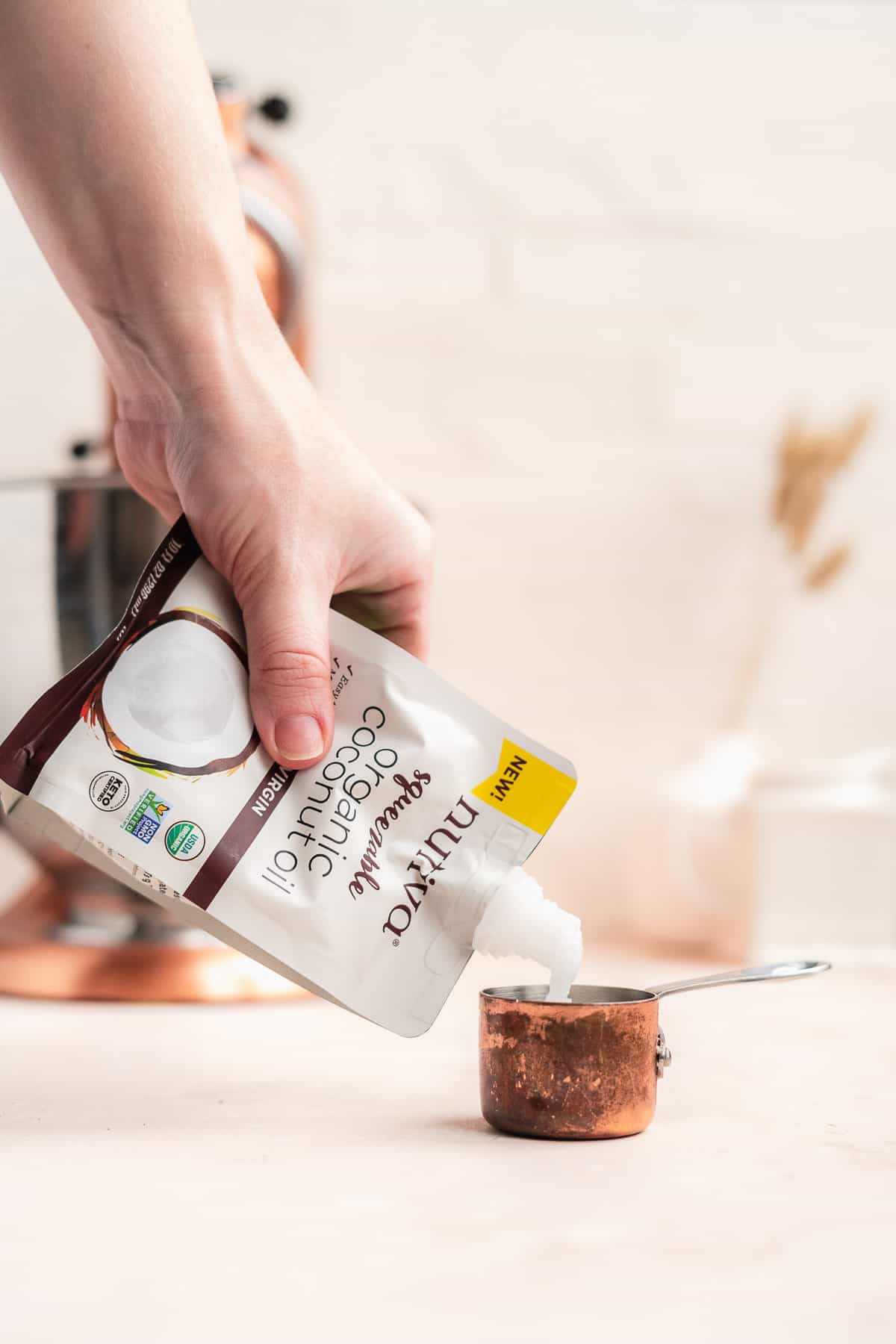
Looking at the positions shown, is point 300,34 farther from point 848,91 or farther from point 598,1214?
point 598,1214

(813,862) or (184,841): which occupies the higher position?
(184,841)

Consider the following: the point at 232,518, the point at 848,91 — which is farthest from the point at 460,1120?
the point at 848,91

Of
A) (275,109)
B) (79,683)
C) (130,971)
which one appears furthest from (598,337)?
→ (79,683)

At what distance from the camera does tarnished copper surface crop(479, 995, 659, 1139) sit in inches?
19.3

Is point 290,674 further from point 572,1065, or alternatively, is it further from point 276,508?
point 572,1065

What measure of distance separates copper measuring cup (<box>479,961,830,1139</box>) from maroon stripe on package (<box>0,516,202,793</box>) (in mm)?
193

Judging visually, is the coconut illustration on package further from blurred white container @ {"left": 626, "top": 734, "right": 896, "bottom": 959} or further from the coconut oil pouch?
blurred white container @ {"left": 626, "top": 734, "right": 896, "bottom": 959}

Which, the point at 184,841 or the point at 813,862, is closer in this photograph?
the point at 184,841

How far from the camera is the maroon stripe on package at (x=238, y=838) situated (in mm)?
504

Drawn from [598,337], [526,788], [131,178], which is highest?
[131,178]

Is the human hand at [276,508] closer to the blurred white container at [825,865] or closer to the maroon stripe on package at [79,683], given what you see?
the maroon stripe on package at [79,683]

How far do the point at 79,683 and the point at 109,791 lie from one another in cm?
Answer: 5

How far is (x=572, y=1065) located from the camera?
49 centimetres

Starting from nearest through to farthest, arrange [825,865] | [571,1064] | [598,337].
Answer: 1. [571,1064]
2. [825,865]
3. [598,337]
